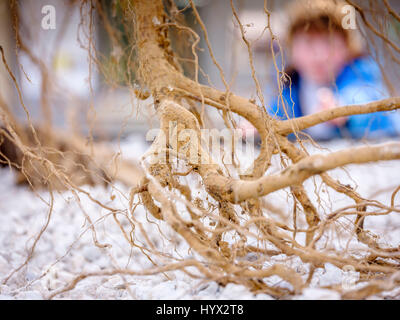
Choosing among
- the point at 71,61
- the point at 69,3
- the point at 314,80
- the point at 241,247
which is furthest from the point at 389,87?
the point at 71,61

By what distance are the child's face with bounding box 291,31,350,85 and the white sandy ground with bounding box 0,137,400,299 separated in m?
1.84

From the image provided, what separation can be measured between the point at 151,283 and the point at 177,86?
72 centimetres

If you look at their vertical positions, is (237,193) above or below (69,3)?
below

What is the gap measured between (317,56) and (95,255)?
3351 millimetres

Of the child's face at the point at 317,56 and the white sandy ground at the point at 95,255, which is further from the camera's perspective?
the child's face at the point at 317,56

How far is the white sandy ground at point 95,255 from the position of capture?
986 millimetres

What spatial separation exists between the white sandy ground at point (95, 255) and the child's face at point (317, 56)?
1.84 m

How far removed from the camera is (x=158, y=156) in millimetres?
1087

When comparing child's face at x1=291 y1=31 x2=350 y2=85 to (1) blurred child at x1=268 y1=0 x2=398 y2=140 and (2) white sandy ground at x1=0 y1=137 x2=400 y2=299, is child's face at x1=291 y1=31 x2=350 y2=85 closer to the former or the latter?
(1) blurred child at x1=268 y1=0 x2=398 y2=140

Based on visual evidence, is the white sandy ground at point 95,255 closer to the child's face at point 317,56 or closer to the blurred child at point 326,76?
the blurred child at point 326,76

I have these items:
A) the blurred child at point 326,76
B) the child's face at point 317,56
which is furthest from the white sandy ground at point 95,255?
the child's face at point 317,56
